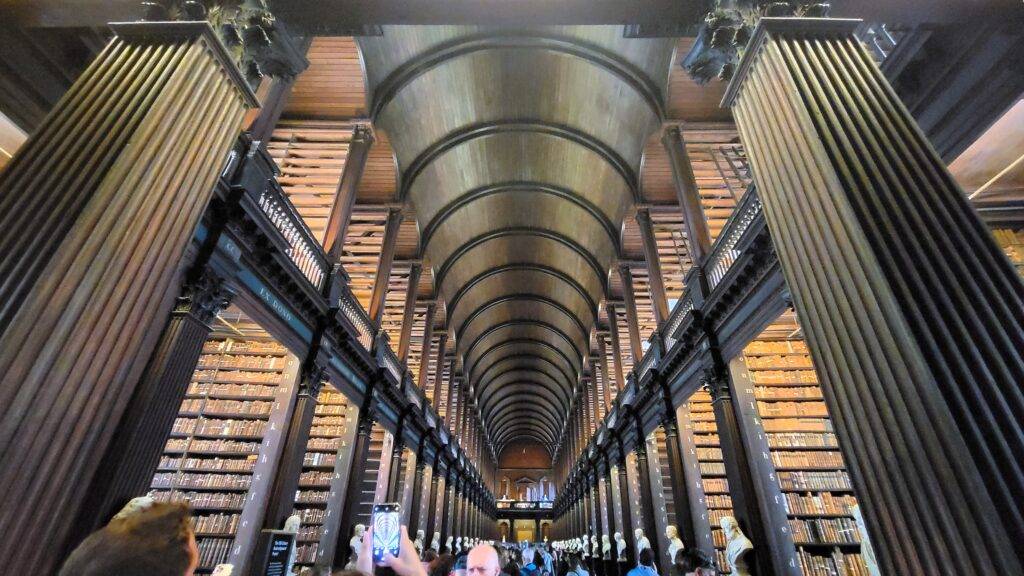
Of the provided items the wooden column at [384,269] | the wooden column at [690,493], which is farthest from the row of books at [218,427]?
the wooden column at [690,493]

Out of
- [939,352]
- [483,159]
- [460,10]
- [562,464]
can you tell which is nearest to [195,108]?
[460,10]

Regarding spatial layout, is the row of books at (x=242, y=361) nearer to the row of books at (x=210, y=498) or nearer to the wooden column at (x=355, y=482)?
the wooden column at (x=355, y=482)

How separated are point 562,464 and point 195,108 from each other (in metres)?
31.3

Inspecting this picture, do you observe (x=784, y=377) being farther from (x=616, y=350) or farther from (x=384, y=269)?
(x=384, y=269)

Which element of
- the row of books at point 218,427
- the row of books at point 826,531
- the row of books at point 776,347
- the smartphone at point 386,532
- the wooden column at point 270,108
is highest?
the wooden column at point 270,108

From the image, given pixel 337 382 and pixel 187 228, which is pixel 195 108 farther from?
pixel 337 382

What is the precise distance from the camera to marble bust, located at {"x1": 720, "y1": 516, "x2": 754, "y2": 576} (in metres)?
5.30

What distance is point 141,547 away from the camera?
3.25 feet

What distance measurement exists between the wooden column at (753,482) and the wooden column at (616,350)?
6.51 meters

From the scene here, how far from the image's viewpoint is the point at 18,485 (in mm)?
2154

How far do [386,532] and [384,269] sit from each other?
8282 mm

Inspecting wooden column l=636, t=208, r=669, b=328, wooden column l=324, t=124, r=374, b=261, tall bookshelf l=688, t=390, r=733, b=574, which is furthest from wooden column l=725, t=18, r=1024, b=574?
wooden column l=324, t=124, r=374, b=261

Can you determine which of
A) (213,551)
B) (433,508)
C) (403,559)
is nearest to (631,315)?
(433,508)

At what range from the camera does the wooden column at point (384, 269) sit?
30.8 ft
